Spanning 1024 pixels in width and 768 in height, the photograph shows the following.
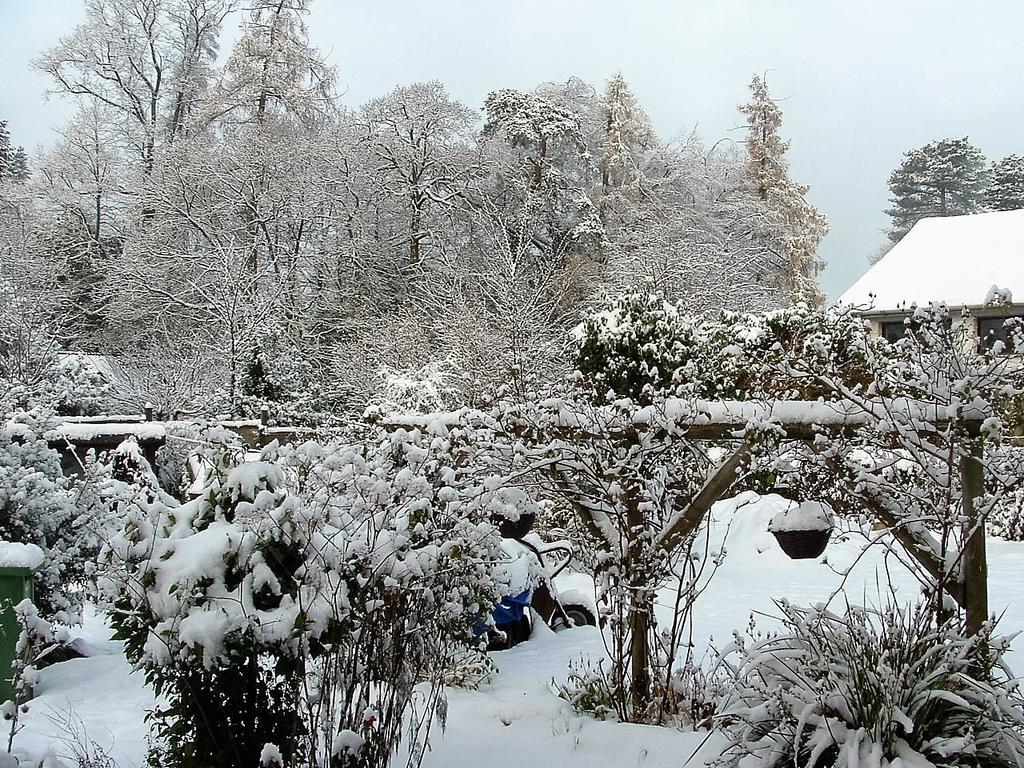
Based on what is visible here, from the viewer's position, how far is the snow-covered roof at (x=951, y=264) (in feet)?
58.9

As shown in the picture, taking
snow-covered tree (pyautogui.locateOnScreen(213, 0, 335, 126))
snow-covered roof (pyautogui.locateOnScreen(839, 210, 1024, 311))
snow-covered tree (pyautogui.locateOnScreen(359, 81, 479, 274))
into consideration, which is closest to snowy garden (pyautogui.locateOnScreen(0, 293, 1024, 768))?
snow-covered roof (pyautogui.locateOnScreen(839, 210, 1024, 311))

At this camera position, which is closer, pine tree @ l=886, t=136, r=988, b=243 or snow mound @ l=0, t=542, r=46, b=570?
snow mound @ l=0, t=542, r=46, b=570

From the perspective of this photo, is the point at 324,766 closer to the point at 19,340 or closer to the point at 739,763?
the point at 739,763

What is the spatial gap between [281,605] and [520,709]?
5.35 ft

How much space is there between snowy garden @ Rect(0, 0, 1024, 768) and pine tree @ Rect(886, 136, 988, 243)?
685 inches

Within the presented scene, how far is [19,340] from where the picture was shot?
594 inches

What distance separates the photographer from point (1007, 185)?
31219mm

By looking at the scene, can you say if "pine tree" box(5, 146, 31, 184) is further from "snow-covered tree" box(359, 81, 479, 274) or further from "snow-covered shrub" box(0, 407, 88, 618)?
"snow-covered shrub" box(0, 407, 88, 618)

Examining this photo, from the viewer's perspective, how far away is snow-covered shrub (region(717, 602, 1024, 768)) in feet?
8.36

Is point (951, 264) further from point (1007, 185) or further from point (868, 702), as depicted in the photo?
point (868, 702)

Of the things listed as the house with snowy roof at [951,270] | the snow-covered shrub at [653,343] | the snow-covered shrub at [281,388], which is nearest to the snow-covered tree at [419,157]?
the snow-covered shrub at [281,388]

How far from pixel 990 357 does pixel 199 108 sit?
2130cm

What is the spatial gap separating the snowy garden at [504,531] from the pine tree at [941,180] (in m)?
17.4

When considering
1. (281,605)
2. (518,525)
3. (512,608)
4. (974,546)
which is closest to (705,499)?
(974,546)
